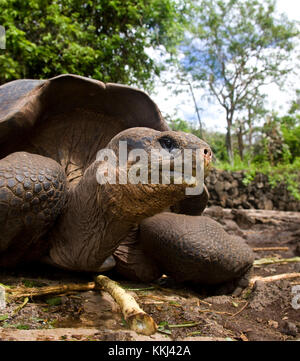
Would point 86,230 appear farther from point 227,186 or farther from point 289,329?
point 227,186

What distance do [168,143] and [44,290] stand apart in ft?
2.57

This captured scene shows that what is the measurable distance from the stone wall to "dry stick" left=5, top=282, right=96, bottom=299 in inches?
267

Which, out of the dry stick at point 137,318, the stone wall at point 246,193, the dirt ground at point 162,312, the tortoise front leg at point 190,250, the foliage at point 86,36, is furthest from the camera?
the stone wall at point 246,193

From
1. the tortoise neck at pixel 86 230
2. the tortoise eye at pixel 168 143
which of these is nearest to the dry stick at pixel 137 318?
the tortoise neck at pixel 86 230

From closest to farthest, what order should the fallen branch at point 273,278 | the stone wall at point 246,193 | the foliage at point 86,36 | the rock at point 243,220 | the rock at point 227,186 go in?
the fallen branch at point 273,278 < the foliage at point 86,36 < the rock at point 243,220 < the stone wall at point 246,193 < the rock at point 227,186

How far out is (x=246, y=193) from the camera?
8367 millimetres

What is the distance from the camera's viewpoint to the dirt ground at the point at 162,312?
103 cm

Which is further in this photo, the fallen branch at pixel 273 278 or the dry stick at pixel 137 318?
the fallen branch at pixel 273 278

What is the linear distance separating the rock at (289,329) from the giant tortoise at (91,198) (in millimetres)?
515

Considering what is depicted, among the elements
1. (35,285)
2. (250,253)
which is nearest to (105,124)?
(35,285)
